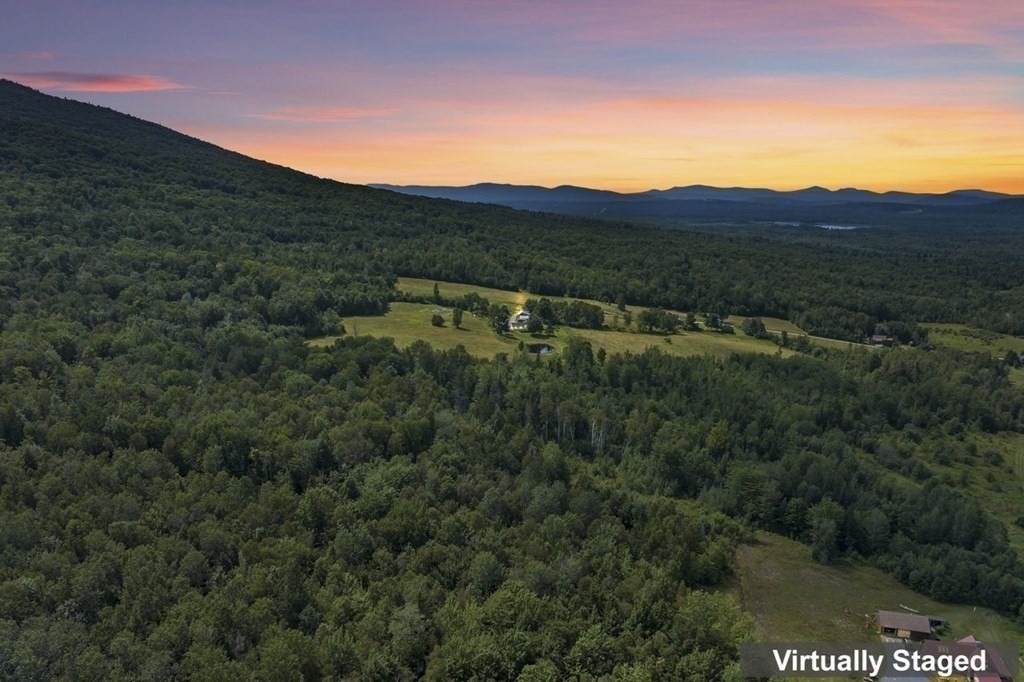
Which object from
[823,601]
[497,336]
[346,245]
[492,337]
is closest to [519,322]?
[497,336]

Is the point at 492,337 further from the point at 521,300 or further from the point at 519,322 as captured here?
the point at 521,300

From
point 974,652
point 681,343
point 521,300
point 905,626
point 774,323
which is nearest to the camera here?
point 974,652

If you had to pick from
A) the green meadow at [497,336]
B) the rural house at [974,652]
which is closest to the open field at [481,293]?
the green meadow at [497,336]

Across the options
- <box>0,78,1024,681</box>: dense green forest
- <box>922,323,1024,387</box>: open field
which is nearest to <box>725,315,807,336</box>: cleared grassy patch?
<box>0,78,1024,681</box>: dense green forest

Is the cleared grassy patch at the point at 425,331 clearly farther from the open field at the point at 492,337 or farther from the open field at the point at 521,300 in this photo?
the open field at the point at 521,300

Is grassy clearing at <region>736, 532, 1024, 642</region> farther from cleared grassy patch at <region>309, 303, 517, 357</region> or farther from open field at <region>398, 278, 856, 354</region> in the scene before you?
open field at <region>398, 278, 856, 354</region>

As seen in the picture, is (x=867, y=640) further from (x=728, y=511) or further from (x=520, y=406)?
(x=520, y=406)

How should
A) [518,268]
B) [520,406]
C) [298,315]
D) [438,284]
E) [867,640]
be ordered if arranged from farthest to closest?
[518,268] → [438,284] → [298,315] → [520,406] → [867,640]

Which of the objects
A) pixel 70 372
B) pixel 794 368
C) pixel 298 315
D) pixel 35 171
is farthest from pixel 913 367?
pixel 35 171
